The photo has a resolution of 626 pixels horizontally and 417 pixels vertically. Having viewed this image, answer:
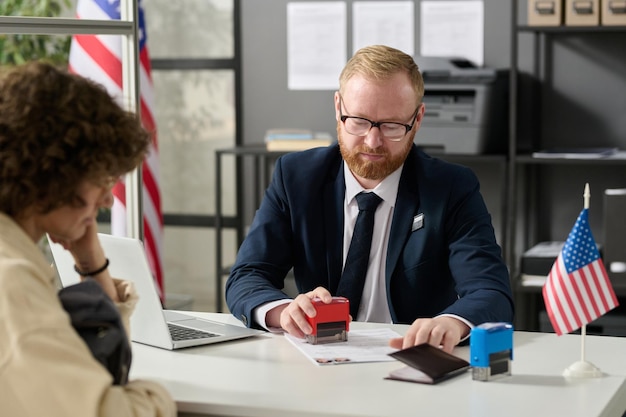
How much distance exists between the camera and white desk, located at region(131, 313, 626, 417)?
5.29 ft

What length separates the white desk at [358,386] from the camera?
1613 mm

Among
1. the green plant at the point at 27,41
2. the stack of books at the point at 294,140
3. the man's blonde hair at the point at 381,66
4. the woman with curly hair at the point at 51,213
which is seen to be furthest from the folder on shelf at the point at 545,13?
the woman with curly hair at the point at 51,213

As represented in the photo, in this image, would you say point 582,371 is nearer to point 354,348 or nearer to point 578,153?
point 354,348

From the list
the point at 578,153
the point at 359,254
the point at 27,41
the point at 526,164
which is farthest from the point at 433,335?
the point at 27,41

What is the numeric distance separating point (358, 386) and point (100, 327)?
481mm

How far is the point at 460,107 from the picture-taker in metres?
4.11

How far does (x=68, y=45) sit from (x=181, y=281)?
130cm

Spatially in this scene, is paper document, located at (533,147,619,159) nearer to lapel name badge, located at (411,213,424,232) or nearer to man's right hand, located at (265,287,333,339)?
lapel name badge, located at (411,213,424,232)

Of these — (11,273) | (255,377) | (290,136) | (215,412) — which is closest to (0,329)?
(11,273)

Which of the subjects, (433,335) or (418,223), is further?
(418,223)

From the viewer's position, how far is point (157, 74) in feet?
16.3

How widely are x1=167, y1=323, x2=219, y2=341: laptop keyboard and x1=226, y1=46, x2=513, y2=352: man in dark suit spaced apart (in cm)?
17

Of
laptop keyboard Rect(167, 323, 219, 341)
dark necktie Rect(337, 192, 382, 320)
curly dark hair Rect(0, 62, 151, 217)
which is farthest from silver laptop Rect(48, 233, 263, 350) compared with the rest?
curly dark hair Rect(0, 62, 151, 217)

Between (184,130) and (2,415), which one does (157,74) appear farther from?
(2,415)
